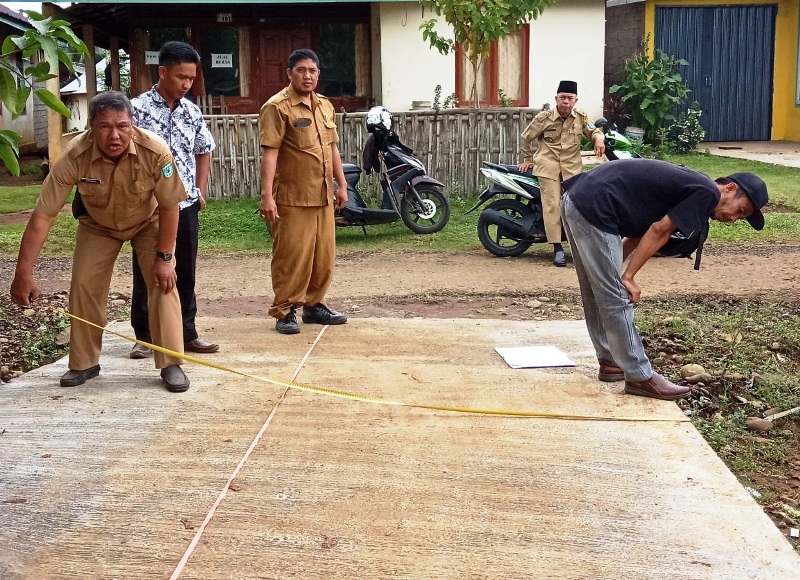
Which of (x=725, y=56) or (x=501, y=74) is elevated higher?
(x=725, y=56)

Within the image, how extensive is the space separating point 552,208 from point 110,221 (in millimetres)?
4921

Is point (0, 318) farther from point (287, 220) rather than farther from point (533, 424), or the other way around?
point (533, 424)

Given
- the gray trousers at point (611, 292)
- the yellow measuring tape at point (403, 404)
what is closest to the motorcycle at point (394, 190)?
the yellow measuring tape at point (403, 404)

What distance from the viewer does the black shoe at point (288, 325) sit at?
638 centimetres

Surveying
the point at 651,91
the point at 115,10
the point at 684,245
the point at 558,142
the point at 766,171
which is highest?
the point at 115,10

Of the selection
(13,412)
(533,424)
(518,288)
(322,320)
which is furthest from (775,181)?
(13,412)

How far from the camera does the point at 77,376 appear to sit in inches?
204

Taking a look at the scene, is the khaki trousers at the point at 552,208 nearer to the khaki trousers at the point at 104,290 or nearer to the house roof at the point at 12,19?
the khaki trousers at the point at 104,290

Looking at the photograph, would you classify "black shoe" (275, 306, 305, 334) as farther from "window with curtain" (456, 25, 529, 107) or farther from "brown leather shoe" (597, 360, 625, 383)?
"window with curtain" (456, 25, 529, 107)

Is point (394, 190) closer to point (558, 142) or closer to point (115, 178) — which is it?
point (558, 142)

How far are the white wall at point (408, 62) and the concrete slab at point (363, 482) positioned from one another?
11749 mm

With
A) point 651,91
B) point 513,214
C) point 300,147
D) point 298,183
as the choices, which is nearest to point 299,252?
point 298,183

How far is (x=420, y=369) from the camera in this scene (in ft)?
18.0

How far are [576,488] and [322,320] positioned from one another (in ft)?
10.5
